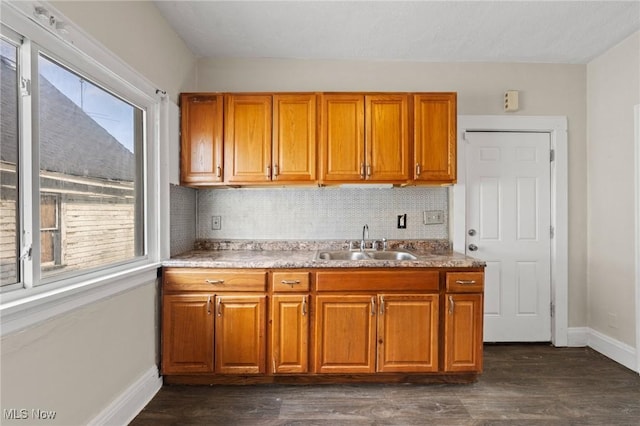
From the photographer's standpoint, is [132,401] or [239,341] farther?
[239,341]

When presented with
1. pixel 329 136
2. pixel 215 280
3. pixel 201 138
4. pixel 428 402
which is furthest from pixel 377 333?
pixel 201 138

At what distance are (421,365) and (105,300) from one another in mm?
2020

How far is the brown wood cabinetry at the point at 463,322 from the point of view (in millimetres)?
2162

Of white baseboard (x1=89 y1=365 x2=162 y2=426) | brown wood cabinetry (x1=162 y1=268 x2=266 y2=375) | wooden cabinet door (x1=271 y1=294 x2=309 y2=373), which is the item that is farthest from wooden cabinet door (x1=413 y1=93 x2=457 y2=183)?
white baseboard (x1=89 y1=365 x2=162 y2=426)

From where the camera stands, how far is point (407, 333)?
7.10 feet

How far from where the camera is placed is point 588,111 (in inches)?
113

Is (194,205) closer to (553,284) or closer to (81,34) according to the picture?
(81,34)

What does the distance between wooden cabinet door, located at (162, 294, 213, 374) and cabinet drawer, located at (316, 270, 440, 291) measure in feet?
2.71

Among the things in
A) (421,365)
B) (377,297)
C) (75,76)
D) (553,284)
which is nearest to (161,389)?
(377,297)

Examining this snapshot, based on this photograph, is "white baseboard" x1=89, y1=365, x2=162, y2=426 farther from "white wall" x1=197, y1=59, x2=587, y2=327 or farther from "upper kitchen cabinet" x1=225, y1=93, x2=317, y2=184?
"white wall" x1=197, y1=59, x2=587, y2=327

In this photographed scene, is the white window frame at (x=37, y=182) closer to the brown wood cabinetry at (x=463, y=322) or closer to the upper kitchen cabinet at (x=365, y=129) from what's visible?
the upper kitchen cabinet at (x=365, y=129)

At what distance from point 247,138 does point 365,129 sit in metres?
0.93

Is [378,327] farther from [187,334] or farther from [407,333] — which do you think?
[187,334]

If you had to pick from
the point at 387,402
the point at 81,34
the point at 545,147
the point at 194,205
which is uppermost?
the point at 81,34
